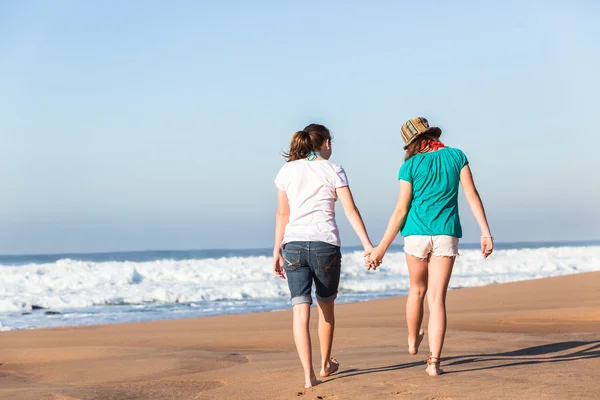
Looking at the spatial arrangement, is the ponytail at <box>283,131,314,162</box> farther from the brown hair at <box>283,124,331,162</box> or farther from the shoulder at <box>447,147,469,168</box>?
the shoulder at <box>447,147,469,168</box>

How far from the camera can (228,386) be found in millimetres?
5738

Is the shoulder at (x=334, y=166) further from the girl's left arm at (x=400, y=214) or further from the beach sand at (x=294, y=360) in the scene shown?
the beach sand at (x=294, y=360)

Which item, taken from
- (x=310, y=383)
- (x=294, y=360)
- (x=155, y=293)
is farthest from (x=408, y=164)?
(x=155, y=293)

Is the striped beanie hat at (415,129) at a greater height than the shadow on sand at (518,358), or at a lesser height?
greater

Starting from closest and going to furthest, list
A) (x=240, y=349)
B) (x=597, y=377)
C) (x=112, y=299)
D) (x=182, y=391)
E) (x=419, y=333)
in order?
(x=597, y=377), (x=182, y=391), (x=419, y=333), (x=240, y=349), (x=112, y=299)

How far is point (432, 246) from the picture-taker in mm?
5551

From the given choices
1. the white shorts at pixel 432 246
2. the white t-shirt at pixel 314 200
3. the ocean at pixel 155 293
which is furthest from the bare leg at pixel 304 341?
the ocean at pixel 155 293

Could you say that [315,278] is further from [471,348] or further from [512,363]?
[471,348]

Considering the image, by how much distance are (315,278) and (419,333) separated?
1.37 meters

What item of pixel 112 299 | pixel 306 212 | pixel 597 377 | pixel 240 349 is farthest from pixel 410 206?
pixel 112 299

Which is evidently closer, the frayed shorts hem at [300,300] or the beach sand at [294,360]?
the beach sand at [294,360]

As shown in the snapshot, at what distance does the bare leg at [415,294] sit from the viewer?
568 cm

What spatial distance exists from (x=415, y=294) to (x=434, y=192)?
892 mm

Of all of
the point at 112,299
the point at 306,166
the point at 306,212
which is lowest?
the point at 112,299
